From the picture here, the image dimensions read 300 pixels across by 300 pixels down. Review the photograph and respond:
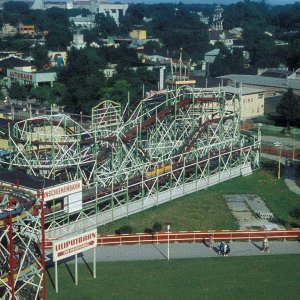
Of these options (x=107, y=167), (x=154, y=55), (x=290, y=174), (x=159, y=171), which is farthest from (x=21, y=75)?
(x=159, y=171)

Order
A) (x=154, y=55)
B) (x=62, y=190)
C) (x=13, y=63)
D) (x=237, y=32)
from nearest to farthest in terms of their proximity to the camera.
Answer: (x=62, y=190) → (x=13, y=63) → (x=154, y=55) → (x=237, y=32)

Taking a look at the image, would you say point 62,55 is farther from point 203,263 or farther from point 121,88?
point 203,263

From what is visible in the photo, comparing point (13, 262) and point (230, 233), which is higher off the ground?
point (13, 262)

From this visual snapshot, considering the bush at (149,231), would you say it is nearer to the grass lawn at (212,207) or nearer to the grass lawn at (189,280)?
the grass lawn at (212,207)

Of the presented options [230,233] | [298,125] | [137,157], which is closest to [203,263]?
[230,233]

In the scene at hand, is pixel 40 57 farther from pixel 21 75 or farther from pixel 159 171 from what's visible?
pixel 159 171
